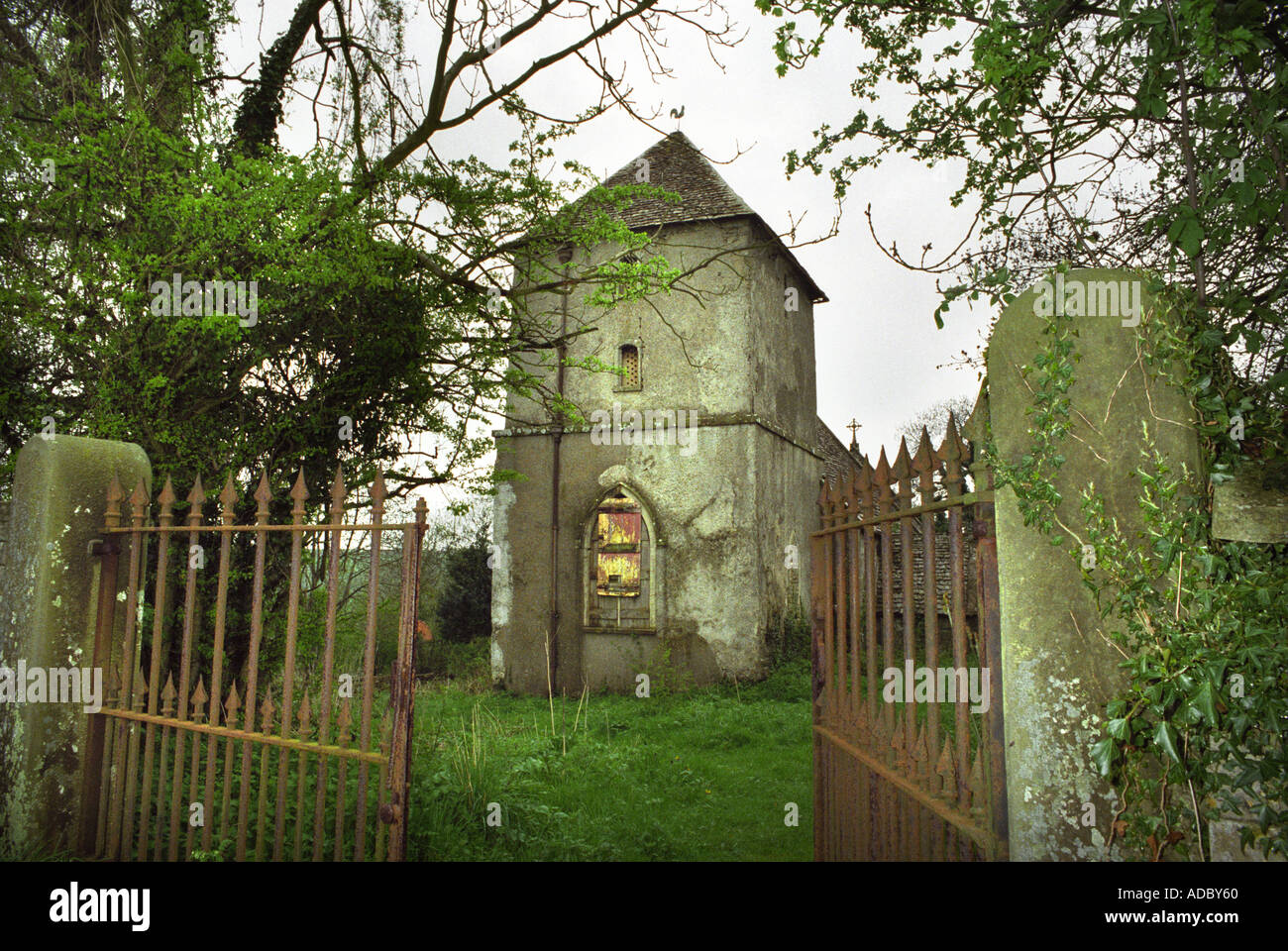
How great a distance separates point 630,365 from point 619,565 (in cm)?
358

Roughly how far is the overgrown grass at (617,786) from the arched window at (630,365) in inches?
223

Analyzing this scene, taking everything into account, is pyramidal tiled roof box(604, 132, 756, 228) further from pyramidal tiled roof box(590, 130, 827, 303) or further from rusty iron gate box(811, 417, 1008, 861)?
rusty iron gate box(811, 417, 1008, 861)

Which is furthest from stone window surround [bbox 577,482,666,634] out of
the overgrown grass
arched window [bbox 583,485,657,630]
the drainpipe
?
the overgrown grass

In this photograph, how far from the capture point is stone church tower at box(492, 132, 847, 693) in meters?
13.2

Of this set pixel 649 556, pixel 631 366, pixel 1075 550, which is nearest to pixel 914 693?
pixel 1075 550

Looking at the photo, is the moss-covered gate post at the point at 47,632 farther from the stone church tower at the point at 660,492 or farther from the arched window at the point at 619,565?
the arched window at the point at 619,565

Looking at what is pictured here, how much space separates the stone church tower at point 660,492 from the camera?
13.2 meters

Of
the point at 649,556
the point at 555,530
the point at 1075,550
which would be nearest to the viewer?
the point at 1075,550

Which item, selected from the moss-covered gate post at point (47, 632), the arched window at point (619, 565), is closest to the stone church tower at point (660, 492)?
the arched window at point (619, 565)

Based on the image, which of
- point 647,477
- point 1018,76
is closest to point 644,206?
point 647,477

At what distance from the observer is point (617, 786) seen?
7293 millimetres

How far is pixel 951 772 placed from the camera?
284cm

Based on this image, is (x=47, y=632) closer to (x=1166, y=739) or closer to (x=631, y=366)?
(x=1166, y=739)
